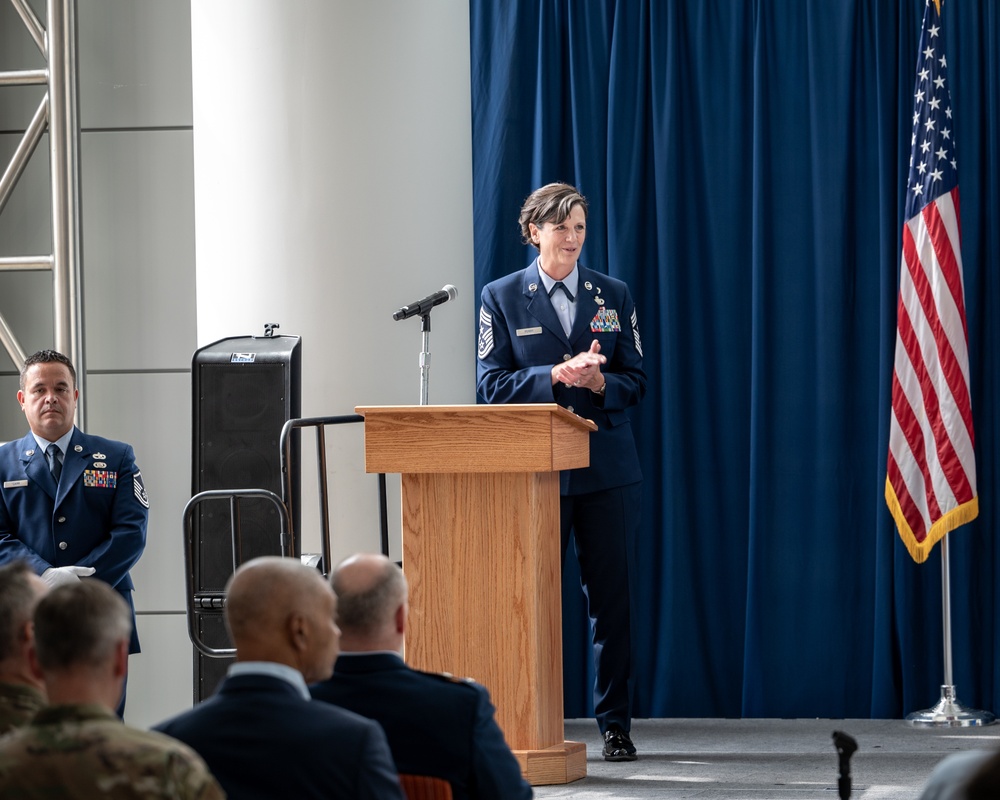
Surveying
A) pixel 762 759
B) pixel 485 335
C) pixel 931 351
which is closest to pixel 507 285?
pixel 485 335

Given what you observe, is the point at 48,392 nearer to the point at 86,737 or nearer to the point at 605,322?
the point at 605,322

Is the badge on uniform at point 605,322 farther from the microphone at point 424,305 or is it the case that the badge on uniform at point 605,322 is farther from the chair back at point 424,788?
the chair back at point 424,788

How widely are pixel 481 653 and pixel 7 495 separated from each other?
62.6 inches

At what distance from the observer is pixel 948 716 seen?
15.3ft

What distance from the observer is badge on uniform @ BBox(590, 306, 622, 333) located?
4.20 meters

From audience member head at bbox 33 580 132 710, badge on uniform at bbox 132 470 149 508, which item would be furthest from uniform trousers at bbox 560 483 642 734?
audience member head at bbox 33 580 132 710

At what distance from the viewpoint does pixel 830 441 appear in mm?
4977

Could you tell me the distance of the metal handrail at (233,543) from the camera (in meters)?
4.28

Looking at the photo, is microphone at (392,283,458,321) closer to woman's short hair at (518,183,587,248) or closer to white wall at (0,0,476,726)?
woman's short hair at (518,183,587,248)

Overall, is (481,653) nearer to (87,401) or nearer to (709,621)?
(709,621)

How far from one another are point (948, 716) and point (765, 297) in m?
1.63

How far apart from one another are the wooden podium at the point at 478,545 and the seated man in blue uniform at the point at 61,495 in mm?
1017

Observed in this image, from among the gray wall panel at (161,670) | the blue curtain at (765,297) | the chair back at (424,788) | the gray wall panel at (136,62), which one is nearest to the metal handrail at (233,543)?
the gray wall panel at (161,670)

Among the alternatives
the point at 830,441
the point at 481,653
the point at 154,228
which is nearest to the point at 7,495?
the point at 481,653
